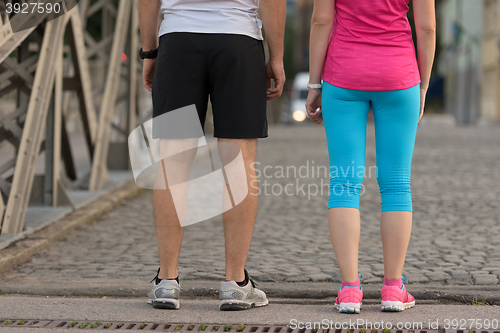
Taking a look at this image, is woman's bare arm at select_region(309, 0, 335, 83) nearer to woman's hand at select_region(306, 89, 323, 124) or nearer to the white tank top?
woman's hand at select_region(306, 89, 323, 124)

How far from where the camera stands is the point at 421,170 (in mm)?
10469

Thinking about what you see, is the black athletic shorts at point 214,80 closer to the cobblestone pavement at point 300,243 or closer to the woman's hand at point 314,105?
the woman's hand at point 314,105

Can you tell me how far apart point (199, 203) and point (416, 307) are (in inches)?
166

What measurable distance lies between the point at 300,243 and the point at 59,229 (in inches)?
70.5

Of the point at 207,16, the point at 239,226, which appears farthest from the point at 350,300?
the point at 207,16

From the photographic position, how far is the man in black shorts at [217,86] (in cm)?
319

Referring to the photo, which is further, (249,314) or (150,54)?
(150,54)

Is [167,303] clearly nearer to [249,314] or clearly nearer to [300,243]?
[249,314]

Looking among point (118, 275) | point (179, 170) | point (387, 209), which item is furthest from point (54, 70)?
point (387, 209)

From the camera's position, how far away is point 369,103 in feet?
10.7

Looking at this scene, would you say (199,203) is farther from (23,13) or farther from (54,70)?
(23,13)

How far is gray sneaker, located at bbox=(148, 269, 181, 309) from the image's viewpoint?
328 centimetres

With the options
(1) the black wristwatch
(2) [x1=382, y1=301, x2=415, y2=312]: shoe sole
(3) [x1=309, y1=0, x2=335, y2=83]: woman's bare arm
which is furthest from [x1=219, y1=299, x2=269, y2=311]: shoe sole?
(1) the black wristwatch

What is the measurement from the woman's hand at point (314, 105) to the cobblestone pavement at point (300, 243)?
1.05 metres
